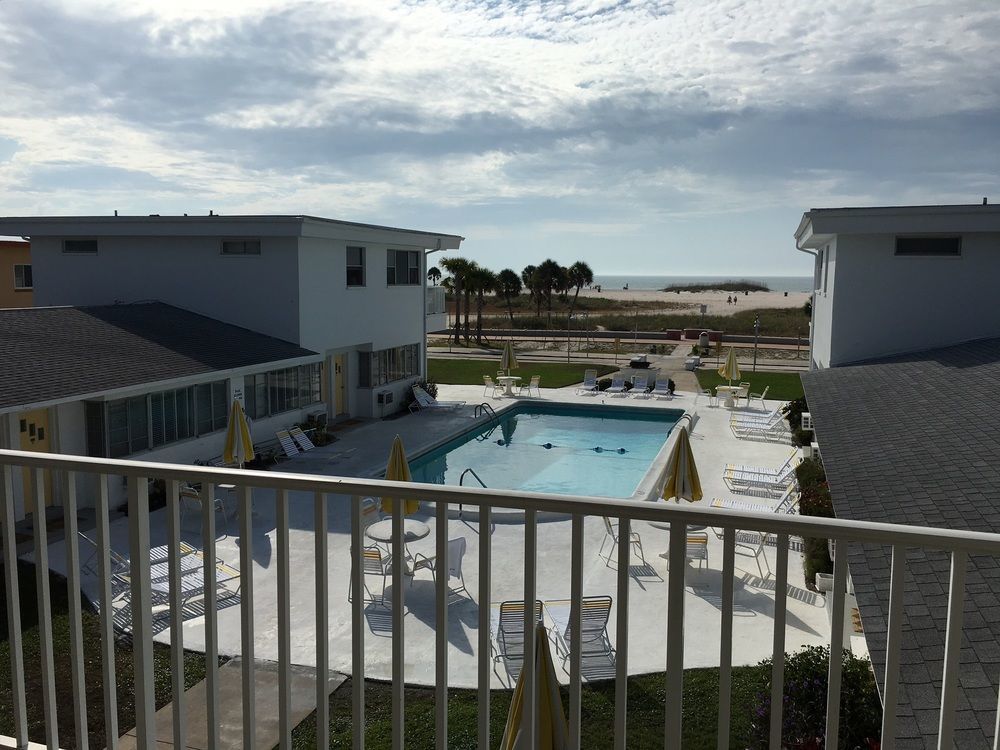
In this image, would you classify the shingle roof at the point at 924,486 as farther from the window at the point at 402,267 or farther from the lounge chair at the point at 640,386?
the window at the point at 402,267

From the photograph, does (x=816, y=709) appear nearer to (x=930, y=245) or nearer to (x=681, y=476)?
(x=681, y=476)

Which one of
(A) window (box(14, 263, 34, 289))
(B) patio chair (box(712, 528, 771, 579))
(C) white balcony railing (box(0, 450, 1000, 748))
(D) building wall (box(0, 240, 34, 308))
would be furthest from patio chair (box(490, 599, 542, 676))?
(A) window (box(14, 263, 34, 289))

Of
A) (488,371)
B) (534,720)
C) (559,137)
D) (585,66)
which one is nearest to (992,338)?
(585,66)

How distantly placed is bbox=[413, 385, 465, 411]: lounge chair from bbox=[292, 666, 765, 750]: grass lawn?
19398 mm

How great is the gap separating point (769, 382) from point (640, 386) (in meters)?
5.72

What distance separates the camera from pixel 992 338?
1819cm

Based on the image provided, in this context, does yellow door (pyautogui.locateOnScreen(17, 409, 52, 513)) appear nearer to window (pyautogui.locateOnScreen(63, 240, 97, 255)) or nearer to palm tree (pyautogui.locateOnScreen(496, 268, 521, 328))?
window (pyautogui.locateOnScreen(63, 240, 97, 255))

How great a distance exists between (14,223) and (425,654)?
20539 mm

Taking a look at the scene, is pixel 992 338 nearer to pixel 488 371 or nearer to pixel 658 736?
pixel 658 736

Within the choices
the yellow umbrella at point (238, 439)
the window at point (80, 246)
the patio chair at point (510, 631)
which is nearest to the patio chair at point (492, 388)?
the window at point (80, 246)

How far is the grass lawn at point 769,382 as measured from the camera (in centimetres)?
3022

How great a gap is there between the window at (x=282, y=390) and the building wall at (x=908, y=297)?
1330cm

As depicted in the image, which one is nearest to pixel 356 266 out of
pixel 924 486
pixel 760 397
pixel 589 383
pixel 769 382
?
pixel 589 383

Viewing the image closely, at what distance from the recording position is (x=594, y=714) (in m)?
7.79
